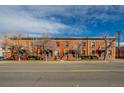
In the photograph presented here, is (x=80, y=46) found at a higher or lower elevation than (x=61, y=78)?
higher

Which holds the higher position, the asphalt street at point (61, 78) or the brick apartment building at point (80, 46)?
the brick apartment building at point (80, 46)

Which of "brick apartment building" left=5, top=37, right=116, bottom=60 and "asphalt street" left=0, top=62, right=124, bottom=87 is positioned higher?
"brick apartment building" left=5, top=37, right=116, bottom=60

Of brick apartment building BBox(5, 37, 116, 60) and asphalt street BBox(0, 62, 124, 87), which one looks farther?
brick apartment building BBox(5, 37, 116, 60)

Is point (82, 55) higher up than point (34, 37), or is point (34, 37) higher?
point (34, 37)

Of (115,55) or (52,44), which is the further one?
(115,55)

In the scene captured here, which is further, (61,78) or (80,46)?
(80,46)

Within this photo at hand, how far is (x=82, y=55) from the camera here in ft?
160

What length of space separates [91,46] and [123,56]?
391 inches

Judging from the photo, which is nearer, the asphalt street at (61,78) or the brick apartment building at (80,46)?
the asphalt street at (61,78)
